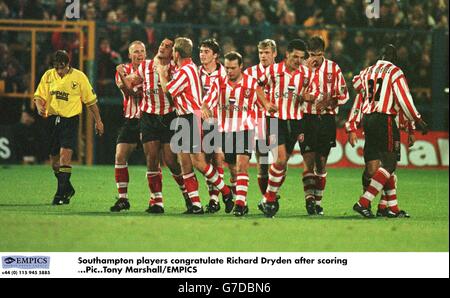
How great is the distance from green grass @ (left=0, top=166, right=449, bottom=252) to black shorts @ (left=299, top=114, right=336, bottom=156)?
2.18 ft

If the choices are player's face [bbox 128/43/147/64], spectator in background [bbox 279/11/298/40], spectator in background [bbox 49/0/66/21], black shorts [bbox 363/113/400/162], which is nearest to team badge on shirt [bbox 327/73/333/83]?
black shorts [bbox 363/113/400/162]

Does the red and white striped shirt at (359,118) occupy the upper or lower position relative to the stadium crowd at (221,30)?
lower

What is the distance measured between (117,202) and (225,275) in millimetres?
3187

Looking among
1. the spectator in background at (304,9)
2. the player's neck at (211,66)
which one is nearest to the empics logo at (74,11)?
the spectator in background at (304,9)

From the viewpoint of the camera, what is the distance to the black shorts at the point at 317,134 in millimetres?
11328

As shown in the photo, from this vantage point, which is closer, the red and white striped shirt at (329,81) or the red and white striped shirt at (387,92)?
the red and white striped shirt at (387,92)

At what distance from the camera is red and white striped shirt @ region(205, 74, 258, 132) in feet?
36.2

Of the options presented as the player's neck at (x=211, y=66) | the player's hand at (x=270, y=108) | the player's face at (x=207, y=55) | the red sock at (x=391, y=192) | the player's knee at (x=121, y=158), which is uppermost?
the player's face at (x=207, y=55)

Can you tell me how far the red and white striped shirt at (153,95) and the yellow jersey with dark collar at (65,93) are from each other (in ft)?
3.82

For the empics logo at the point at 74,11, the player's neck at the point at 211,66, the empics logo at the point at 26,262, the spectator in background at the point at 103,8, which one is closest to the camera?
the empics logo at the point at 26,262

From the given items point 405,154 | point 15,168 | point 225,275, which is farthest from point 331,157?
point 225,275

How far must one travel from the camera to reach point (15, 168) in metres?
16.7

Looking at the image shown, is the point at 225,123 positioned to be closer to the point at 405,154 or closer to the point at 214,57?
the point at 214,57

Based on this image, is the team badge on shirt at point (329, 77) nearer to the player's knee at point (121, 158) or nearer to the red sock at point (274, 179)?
the red sock at point (274, 179)
